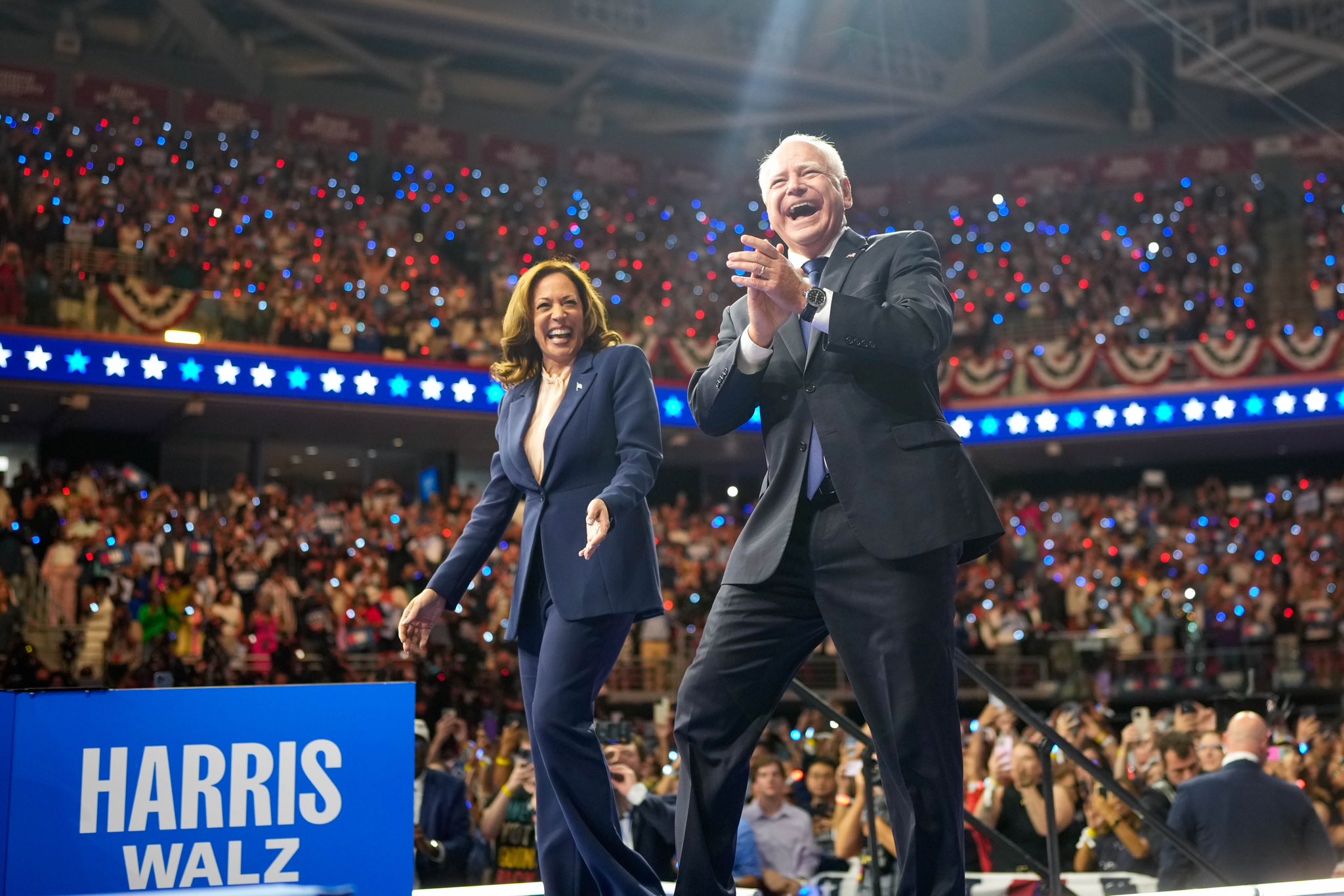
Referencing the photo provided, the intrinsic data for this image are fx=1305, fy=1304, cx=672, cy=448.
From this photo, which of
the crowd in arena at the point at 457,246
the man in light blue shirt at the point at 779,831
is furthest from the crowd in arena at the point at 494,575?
the man in light blue shirt at the point at 779,831

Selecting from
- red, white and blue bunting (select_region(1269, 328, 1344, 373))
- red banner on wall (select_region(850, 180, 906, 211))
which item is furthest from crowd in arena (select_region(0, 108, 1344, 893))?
red, white and blue bunting (select_region(1269, 328, 1344, 373))

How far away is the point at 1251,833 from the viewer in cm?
485

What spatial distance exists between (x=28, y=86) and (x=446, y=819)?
14129 mm

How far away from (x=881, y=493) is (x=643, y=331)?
13.0 meters

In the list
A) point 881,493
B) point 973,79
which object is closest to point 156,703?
point 881,493

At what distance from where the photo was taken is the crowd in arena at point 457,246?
12.7 metres

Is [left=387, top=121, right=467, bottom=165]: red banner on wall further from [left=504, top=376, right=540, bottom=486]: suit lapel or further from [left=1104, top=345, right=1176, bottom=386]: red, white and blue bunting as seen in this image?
[left=504, top=376, right=540, bottom=486]: suit lapel

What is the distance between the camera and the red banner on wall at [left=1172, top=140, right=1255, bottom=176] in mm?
19125

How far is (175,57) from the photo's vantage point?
17547 mm

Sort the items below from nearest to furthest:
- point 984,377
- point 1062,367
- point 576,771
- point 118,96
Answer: point 576,771 → point 1062,367 → point 984,377 → point 118,96

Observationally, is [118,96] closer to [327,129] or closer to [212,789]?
[327,129]

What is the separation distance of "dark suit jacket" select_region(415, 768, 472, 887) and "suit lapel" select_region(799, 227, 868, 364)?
351 centimetres

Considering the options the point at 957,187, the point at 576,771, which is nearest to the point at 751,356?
the point at 576,771

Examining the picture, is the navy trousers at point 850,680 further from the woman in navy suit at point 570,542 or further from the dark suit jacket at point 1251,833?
the dark suit jacket at point 1251,833
